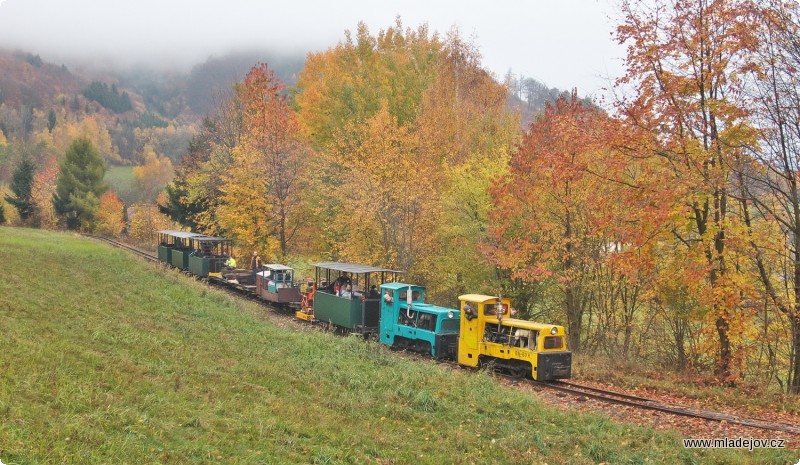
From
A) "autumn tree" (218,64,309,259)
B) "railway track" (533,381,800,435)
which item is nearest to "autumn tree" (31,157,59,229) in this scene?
"autumn tree" (218,64,309,259)

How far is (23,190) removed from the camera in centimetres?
7069

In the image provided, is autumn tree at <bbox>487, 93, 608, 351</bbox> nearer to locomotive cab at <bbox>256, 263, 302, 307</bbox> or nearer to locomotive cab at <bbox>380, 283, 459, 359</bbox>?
locomotive cab at <bbox>380, 283, 459, 359</bbox>

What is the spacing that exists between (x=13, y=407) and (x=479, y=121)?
32.7 m

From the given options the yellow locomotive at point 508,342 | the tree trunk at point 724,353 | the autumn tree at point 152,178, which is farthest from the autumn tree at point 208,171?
the autumn tree at point 152,178

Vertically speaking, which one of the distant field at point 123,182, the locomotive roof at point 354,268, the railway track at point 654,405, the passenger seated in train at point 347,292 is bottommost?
the railway track at point 654,405

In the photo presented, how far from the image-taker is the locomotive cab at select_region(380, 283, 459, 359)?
2100cm

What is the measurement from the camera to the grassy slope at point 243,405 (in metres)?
9.28

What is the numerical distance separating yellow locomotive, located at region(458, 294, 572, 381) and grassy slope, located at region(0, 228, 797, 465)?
1.54 metres

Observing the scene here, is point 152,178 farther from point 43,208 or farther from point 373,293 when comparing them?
point 373,293

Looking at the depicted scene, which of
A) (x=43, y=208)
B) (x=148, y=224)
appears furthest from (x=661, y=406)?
(x=43, y=208)

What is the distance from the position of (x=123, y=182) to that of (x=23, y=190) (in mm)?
56660

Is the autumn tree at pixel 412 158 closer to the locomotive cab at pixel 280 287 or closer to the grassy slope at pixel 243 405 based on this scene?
the locomotive cab at pixel 280 287

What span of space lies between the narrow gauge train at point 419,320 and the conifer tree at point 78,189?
4571cm

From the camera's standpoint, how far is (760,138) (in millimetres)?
16391
